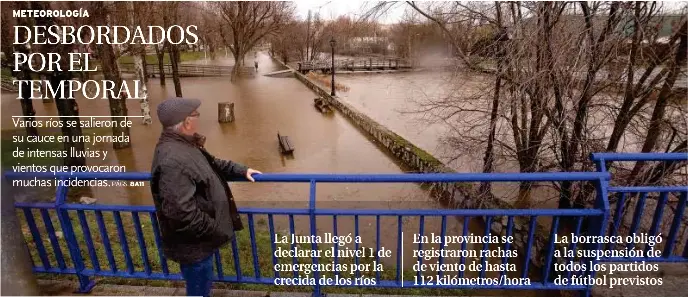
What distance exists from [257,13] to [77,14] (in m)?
23.3

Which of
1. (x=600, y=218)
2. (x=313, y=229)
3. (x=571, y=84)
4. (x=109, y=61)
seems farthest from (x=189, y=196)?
(x=109, y=61)

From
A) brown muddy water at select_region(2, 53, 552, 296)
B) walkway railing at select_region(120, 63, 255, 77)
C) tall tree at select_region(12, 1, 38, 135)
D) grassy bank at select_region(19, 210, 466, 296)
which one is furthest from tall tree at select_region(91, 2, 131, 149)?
walkway railing at select_region(120, 63, 255, 77)

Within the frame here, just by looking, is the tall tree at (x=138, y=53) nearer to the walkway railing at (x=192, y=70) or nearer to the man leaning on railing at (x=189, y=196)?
the man leaning on railing at (x=189, y=196)

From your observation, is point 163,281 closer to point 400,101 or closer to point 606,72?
point 606,72

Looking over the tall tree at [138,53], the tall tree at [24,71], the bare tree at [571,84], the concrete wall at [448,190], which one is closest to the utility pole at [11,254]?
the tall tree at [24,71]

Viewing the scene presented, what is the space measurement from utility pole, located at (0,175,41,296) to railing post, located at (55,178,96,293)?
41cm

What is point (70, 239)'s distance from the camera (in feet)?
9.96

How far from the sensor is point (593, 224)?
2793mm

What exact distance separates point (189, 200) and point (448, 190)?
6.89 m

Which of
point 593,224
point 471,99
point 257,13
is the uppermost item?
point 257,13

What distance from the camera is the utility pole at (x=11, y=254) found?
229cm

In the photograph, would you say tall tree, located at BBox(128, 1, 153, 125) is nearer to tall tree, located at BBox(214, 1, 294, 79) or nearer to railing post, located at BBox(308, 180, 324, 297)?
railing post, located at BBox(308, 180, 324, 297)

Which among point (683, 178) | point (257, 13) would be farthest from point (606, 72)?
point (257, 13)

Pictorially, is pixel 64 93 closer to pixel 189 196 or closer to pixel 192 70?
pixel 189 196
